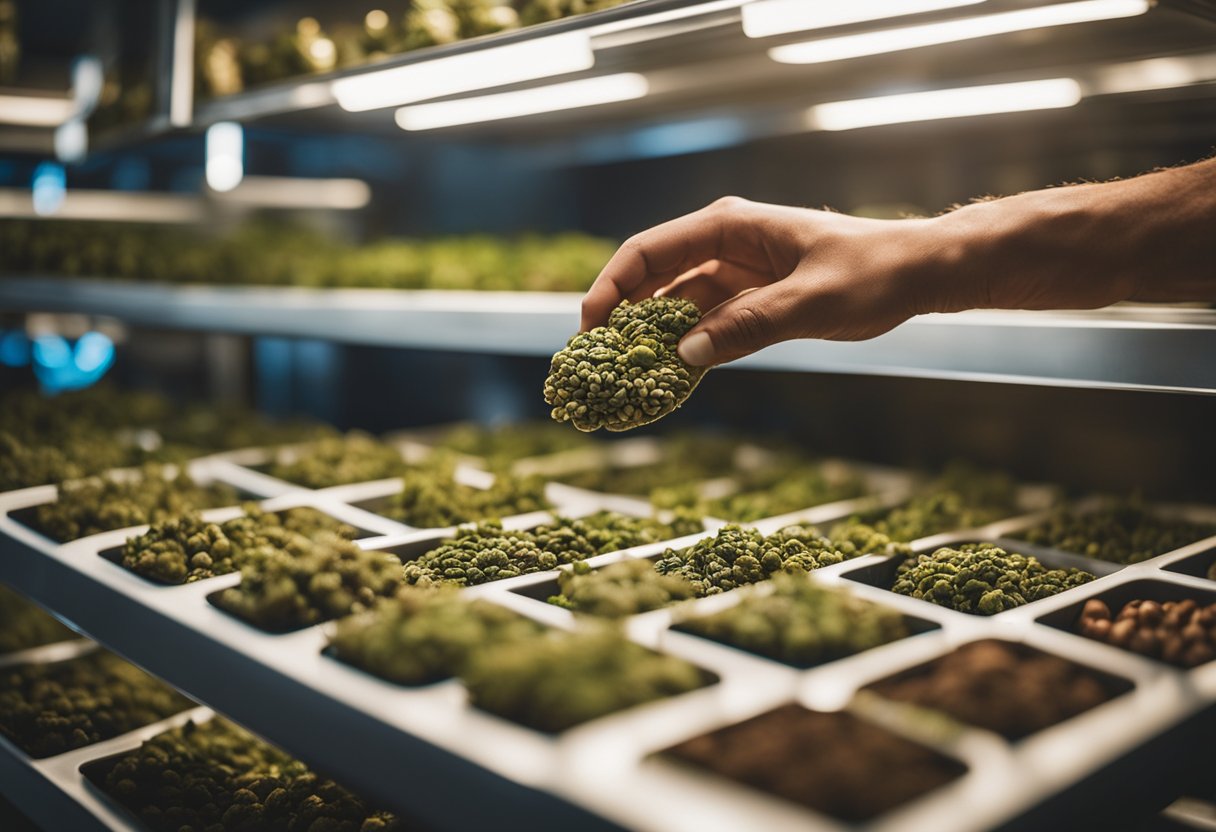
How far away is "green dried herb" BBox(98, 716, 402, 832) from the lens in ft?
5.54

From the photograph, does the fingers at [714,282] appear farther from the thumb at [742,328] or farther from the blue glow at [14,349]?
the blue glow at [14,349]

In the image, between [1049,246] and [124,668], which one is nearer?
[1049,246]

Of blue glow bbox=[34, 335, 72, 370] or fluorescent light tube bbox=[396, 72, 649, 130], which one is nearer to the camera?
fluorescent light tube bbox=[396, 72, 649, 130]

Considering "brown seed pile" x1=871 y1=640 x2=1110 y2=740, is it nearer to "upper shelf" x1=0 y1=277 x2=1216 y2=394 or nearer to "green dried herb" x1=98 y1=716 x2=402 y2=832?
"upper shelf" x1=0 y1=277 x2=1216 y2=394

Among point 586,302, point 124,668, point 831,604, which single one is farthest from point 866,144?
point 124,668

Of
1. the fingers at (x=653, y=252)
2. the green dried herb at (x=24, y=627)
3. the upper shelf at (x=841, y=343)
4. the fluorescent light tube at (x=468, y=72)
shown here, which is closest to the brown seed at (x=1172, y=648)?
the upper shelf at (x=841, y=343)

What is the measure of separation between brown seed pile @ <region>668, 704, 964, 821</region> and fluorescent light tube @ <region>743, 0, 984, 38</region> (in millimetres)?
1022

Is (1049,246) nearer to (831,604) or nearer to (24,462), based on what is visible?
(831,604)

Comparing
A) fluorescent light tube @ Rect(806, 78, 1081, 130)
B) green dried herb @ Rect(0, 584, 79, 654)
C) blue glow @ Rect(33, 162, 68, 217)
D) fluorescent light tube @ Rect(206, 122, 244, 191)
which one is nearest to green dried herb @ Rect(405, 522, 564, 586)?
fluorescent light tube @ Rect(806, 78, 1081, 130)

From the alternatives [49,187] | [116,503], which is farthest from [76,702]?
[49,187]

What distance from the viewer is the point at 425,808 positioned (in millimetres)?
1059

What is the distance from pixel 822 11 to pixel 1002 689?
1.02 meters

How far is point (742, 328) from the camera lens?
1453mm

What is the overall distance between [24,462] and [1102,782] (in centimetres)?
229
